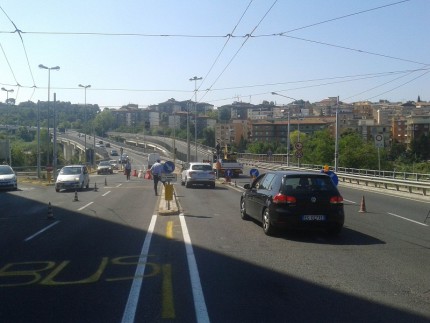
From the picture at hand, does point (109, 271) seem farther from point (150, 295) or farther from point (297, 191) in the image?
point (297, 191)

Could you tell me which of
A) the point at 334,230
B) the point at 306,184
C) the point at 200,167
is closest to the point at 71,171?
the point at 200,167

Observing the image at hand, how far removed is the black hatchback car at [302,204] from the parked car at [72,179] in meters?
20.0

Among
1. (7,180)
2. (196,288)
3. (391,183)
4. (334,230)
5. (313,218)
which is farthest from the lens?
(7,180)

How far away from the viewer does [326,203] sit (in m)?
12.2

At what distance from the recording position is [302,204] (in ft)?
39.5

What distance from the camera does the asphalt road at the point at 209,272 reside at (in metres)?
6.31

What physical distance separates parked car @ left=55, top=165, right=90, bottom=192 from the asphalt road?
15924 mm

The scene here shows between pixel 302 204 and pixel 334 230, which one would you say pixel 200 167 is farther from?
pixel 302 204

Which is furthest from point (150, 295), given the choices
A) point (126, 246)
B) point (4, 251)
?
point (4, 251)

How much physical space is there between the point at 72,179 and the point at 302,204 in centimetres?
2159

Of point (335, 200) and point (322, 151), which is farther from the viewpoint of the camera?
point (322, 151)

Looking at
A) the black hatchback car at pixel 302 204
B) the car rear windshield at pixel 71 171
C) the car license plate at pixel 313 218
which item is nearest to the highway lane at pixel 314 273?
the black hatchback car at pixel 302 204

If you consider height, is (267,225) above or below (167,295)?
above

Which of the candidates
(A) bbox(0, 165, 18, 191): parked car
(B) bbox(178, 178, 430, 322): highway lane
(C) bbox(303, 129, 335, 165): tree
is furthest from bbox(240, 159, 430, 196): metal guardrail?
(C) bbox(303, 129, 335, 165): tree
